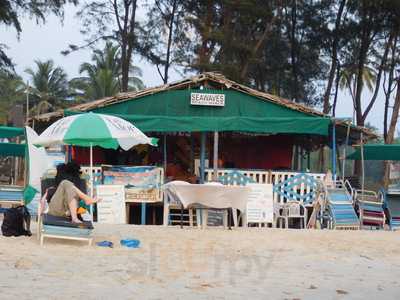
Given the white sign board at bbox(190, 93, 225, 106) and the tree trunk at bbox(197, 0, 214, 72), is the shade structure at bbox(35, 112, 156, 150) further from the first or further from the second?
the tree trunk at bbox(197, 0, 214, 72)

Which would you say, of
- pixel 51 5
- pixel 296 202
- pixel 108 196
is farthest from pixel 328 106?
pixel 108 196

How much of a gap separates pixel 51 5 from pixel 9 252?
1636 centimetres

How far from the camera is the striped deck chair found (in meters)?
12.5

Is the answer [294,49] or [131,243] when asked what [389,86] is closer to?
[294,49]

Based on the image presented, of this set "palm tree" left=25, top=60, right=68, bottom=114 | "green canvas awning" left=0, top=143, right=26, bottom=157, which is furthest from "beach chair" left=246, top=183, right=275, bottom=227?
"palm tree" left=25, top=60, right=68, bottom=114

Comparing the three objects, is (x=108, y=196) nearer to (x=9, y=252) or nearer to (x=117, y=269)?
(x=9, y=252)

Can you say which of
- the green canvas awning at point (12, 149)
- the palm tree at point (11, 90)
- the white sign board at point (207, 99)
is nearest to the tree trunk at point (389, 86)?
the white sign board at point (207, 99)

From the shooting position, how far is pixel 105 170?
12.7m

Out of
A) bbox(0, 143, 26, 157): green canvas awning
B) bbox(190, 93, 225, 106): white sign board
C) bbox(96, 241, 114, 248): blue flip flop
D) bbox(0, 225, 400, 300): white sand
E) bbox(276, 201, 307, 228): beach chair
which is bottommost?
bbox(0, 225, 400, 300): white sand

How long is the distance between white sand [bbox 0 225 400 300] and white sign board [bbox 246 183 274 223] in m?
2.24

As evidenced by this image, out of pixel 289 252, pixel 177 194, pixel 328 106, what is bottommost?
pixel 289 252

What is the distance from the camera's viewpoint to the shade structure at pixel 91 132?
9125mm

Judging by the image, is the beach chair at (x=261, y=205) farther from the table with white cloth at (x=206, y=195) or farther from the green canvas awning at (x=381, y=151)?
the green canvas awning at (x=381, y=151)

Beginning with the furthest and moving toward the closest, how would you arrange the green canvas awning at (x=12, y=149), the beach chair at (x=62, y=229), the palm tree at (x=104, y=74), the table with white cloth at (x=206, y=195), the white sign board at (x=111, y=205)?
the palm tree at (x=104, y=74)
the green canvas awning at (x=12, y=149)
the white sign board at (x=111, y=205)
the table with white cloth at (x=206, y=195)
the beach chair at (x=62, y=229)
